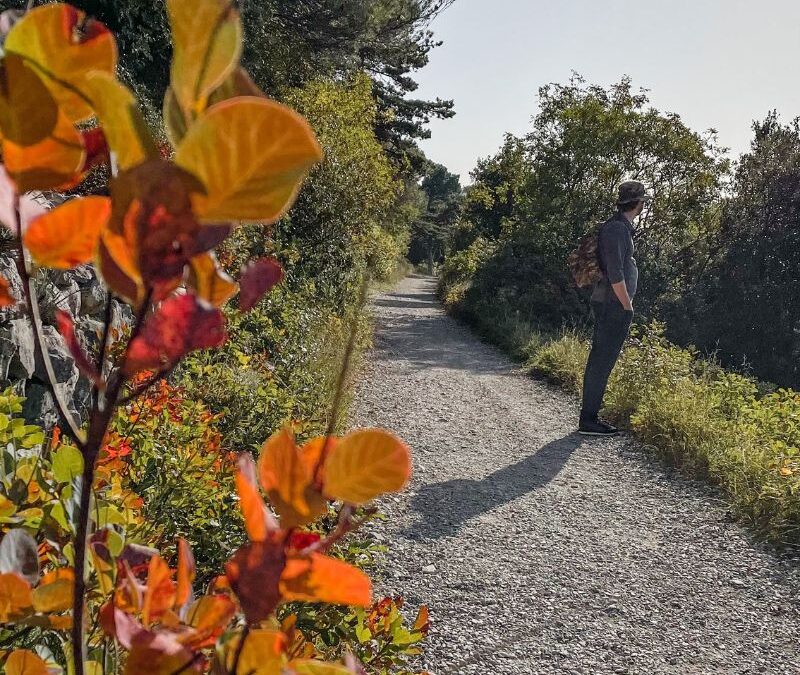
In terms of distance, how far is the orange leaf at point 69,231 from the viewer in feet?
0.96

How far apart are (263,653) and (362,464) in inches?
5.8

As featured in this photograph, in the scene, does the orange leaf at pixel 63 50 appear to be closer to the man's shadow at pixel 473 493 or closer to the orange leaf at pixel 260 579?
the orange leaf at pixel 260 579

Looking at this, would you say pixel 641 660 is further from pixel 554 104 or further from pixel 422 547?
pixel 554 104

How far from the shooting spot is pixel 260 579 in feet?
1.06

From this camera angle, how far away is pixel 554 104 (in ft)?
36.4

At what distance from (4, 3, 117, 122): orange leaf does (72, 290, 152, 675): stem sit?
0.11 meters

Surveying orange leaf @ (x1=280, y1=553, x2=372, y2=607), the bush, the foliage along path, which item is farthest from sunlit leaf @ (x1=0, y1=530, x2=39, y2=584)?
the bush

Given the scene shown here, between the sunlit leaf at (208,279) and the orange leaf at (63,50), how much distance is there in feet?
0.29

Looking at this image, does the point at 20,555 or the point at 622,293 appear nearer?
the point at 20,555

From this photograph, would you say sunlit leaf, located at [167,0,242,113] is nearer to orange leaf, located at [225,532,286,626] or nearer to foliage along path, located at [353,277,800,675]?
orange leaf, located at [225,532,286,626]

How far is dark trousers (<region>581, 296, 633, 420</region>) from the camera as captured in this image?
472 cm

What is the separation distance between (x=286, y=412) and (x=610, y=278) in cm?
252

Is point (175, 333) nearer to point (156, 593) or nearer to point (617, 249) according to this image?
point (156, 593)

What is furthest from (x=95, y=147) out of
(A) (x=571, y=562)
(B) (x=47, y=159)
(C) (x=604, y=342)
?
(C) (x=604, y=342)
